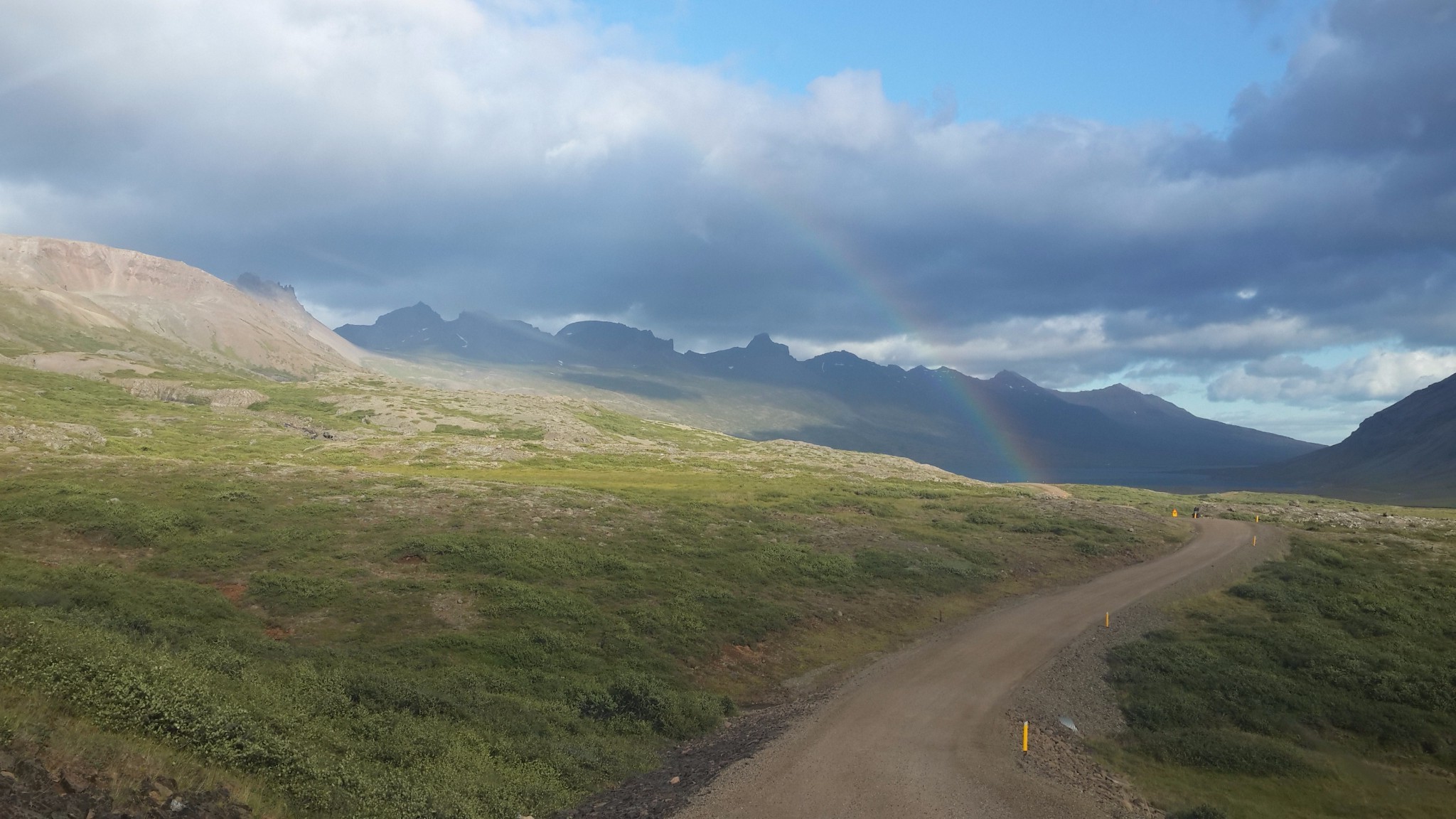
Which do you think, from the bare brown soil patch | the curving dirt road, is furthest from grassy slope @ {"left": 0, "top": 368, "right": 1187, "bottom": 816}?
the curving dirt road

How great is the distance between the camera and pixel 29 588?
2438cm

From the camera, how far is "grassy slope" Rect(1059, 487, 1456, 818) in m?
20.7

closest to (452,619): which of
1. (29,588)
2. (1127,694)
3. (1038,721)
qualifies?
(29,588)

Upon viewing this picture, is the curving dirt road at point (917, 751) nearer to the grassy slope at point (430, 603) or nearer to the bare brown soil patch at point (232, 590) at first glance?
the grassy slope at point (430, 603)

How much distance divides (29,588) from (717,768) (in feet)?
79.4

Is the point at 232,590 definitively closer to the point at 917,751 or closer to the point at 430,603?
the point at 430,603

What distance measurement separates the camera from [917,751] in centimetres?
2083

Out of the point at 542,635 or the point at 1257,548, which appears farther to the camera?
the point at 1257,548

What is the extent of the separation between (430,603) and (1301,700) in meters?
35.0

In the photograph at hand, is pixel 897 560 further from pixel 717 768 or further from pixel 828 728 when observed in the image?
pixel 717 768

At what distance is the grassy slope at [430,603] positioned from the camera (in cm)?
1438

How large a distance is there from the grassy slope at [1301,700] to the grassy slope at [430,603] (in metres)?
11.4

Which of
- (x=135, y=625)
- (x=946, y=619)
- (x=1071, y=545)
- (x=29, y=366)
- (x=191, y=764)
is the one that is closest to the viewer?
(x=191, y=764)

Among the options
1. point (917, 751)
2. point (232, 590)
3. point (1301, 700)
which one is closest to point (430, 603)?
point (232, 590)
